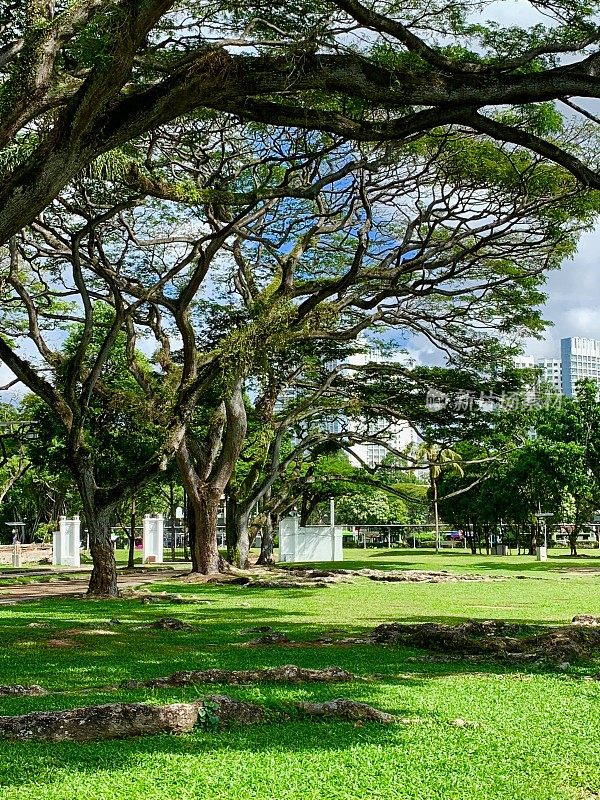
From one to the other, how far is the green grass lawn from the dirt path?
5.10 metres

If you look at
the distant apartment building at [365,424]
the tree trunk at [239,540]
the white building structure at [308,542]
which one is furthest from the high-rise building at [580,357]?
the tree trunk at [239,540]

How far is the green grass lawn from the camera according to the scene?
4246 millimetres

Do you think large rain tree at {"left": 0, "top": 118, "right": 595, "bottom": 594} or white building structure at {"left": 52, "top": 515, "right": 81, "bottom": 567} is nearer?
large rain tree at {"left": 0, "top": 118, "right": 595, "bottom": 594}

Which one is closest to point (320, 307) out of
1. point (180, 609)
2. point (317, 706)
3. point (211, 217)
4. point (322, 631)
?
point (211, 217)

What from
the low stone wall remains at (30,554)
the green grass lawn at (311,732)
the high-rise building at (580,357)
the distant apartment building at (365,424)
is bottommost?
the low stone wall remains at (30,554)

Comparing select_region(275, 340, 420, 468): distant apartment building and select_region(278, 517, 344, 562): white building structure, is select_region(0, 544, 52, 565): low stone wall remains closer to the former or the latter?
select_region(278, 517, 344, 562): white building structure

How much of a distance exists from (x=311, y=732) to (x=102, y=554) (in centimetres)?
1101

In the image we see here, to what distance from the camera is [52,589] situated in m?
19.0

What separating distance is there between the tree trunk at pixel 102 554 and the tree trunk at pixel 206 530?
4647 millimetres

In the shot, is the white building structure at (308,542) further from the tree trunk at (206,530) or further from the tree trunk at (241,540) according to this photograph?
the tree trunk at (206,530)

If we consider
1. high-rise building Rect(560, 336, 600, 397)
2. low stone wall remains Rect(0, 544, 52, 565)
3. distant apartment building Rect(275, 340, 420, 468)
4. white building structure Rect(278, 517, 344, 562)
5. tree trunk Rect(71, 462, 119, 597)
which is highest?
high-rise building Rect(560, 336, 600, 397)

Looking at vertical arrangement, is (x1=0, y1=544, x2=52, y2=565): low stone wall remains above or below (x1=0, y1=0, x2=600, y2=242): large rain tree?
below

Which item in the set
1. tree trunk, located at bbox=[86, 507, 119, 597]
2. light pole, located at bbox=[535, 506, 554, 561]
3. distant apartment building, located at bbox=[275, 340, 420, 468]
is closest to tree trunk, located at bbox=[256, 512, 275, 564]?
distant apartment building, located at bbox=[275, 340, 420, 468]

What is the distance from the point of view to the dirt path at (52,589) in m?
16.6
